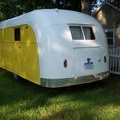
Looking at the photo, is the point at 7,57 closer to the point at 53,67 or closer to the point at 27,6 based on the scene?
the point at 53,67

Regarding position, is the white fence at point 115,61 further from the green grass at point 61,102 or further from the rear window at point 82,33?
the rear window at point 82,33

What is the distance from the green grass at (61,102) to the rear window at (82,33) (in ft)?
5.54

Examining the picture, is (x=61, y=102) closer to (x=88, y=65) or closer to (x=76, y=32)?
(x=88, y=65)

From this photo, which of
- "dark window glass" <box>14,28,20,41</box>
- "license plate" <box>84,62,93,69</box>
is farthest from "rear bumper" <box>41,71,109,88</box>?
"dark window glass" <box>14,28,20,41</box>

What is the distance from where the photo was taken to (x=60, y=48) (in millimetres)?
6840

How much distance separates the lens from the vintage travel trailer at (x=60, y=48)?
22.4 feet

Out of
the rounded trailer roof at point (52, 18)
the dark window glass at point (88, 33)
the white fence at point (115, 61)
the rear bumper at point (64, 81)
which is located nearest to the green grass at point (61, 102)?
the rear bumper at point (64, 81)

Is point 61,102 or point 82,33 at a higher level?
point 82,33

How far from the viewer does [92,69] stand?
7.42 meters

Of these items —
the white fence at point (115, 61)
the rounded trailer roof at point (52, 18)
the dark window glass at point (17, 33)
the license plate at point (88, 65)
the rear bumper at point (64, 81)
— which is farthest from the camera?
the white fence at point (115, 61)

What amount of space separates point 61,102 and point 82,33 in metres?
2.25

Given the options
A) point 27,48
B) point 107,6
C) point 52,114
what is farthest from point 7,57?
point 107,6

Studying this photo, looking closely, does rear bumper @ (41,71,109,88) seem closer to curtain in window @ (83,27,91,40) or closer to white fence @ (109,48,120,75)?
curtain in window @ (83,27,91,40)

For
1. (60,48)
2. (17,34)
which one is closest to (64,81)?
(60,48)
